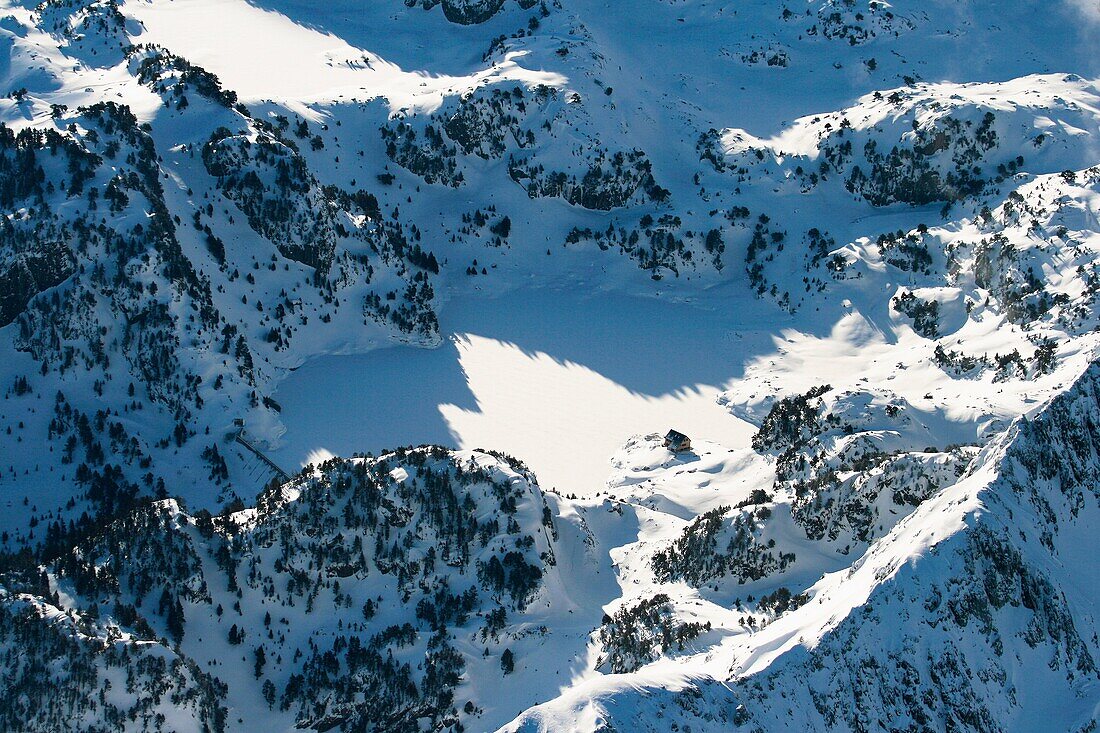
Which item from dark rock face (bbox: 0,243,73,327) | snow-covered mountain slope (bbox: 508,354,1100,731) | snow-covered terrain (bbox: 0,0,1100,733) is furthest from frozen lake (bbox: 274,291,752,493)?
snow-covered mountain slope (bbox: 508,354,1100,731)

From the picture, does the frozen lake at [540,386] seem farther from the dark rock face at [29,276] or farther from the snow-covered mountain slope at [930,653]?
the snow-covered mountain slope at [930,653]

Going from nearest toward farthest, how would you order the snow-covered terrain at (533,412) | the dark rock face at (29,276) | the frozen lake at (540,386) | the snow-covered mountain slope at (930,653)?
1. the snow-covered mountain slope at (930,653)
2. the snow-covered terrain at (533,412)
3. the dark rock face at (29,276)
4. the frozen lake at (540,386)

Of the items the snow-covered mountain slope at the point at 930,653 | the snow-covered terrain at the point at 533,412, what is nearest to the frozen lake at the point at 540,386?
the snow-covered terrain at the point at 533,412

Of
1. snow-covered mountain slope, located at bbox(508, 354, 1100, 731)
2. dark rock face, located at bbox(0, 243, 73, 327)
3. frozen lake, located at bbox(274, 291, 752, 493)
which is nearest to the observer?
snow-covered mountain slope, located at bbox(508, 354, 1100, 731)

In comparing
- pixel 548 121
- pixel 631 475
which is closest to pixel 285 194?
pixel 548 121

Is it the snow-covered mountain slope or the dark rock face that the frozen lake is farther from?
the snow-covered mountain slope

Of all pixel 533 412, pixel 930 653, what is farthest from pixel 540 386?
pixel 930 653

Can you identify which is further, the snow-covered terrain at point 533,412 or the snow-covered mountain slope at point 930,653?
the snow-covered terrain at point 533,412
